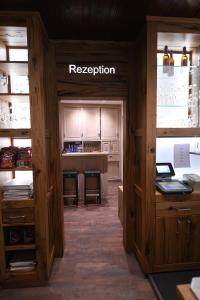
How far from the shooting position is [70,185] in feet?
15.8

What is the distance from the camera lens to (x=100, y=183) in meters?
4.93

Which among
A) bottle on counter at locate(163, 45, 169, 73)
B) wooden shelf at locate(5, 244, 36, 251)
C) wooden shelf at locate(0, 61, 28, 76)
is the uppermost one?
bottle on counter at locate(163, 45, 169, 73)

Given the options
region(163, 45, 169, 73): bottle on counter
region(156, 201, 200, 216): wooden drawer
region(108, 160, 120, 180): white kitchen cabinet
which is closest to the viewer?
region(156, 201, 200, 216): wooden drawer

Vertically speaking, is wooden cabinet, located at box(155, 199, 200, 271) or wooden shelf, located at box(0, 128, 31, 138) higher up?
wooden shelf, located at box(0, 128, 31, 138)

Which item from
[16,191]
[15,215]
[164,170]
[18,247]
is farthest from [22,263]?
[164,170]

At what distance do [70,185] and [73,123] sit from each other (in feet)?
7.89

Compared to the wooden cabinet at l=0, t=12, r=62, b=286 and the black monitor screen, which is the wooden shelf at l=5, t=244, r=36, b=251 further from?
the black monitor screen

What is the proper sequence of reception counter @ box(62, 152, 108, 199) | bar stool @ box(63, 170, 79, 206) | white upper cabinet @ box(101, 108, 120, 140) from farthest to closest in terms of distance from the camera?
white upper cabinet @ box(101, 108, 120, 140) → reception counter @ box(62, 152, 108, 199) → bar stool @ box(63, 170, 79, 206)

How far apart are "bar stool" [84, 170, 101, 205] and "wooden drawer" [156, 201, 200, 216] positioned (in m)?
2.56

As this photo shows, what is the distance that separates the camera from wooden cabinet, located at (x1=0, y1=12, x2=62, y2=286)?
6.76 feet

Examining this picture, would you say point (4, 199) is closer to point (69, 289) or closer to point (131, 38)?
point (69, 289)

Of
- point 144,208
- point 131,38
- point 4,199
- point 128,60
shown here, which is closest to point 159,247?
point 144,208

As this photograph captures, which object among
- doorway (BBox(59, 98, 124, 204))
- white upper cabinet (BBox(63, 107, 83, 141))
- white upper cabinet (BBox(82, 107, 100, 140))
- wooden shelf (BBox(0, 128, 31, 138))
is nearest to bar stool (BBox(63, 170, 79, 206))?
doorway (BBox(59, 98, 124, 204))

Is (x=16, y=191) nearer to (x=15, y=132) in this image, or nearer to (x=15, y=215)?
(x=15, y=215)
